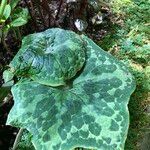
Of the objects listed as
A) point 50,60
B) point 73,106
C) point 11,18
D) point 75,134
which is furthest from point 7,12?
point 75,134

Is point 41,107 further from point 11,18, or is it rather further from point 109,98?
point 11,18

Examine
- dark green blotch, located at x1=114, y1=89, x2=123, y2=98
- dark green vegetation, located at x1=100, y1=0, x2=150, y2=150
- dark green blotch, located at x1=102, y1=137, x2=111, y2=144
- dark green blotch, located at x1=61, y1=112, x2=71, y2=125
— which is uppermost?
dark green blotch, located at x1=61, y1=112, x2=71, y2=125

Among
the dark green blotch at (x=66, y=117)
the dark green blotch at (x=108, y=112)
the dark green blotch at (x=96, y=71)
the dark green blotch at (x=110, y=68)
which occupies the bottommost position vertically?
the dark green blotch at (x=108, y=112)

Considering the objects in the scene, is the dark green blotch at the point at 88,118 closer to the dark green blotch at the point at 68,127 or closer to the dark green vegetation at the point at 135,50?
the dark green blotch at the point at 68,127

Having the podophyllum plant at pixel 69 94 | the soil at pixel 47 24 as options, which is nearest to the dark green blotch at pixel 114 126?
the podophyllum plant at pixel 69 94

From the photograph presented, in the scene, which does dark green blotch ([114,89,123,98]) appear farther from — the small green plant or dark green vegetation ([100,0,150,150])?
the small green plant

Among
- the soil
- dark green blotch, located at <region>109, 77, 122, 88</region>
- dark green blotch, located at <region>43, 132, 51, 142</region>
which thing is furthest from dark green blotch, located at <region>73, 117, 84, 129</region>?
the soil

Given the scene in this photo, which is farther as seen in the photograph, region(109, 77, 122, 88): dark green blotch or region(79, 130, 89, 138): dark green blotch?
region(109, 77, 122, 88): dark green blotch

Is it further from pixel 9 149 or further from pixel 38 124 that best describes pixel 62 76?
pixel 9 149
